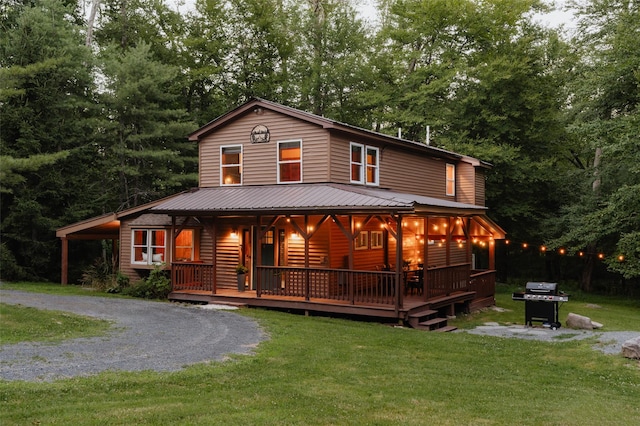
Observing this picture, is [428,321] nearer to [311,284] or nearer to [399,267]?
[399,267]

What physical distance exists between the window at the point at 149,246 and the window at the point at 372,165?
7.67 metres

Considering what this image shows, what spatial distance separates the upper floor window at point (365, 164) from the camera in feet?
63.7

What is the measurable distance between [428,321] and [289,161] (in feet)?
23.2

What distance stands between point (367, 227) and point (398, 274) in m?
4.71

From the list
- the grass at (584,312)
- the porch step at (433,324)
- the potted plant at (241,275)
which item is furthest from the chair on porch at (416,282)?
the potted plant at (241,275)

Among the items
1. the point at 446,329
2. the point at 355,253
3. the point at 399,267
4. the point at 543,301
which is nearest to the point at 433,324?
the point at 446,329

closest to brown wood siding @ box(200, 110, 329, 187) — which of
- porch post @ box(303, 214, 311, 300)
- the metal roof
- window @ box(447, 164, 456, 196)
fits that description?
the metal roof

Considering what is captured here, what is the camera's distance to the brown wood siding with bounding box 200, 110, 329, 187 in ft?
60.2

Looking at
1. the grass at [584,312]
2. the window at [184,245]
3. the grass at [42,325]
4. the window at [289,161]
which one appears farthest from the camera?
the window at [184,245]

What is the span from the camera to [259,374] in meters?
8.84

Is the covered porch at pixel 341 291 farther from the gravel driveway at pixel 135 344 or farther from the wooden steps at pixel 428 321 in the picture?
the gravel driveway at pixel 135 344

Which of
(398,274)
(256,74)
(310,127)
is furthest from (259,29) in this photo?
(398,274)

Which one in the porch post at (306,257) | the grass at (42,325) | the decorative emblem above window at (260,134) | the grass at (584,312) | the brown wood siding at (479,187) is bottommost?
the grass at (584,312)

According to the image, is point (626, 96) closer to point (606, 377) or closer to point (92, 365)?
point (606, 377)
